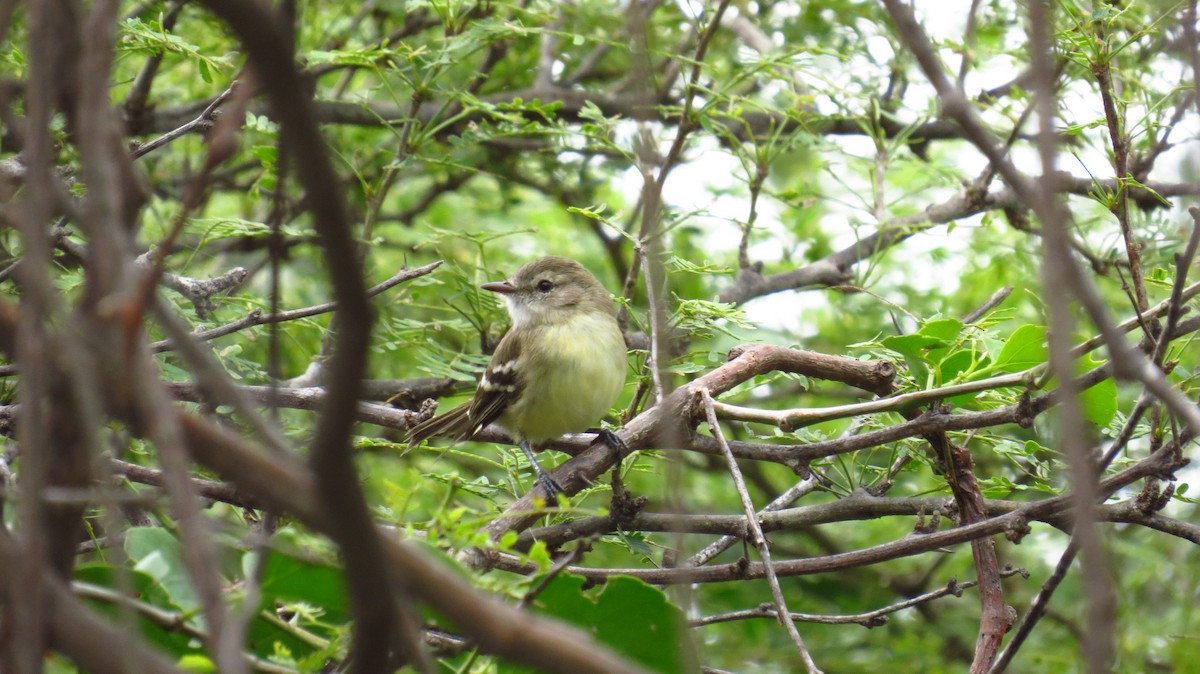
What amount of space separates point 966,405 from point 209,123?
247 cm

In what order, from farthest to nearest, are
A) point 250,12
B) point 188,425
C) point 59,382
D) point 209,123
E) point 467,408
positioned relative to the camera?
point 467,408 → point 209,123 → point 59,382 → point 188,425 → point 250,12

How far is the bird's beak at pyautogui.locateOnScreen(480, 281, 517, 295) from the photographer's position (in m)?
4.77

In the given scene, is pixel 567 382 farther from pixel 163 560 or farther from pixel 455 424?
pixel 163 560

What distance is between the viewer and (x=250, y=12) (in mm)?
999

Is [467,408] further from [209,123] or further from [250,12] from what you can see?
[250,12]

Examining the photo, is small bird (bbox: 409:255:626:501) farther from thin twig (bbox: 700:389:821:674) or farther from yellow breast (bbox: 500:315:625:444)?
thin twig (bbox: 700:389:821:674)

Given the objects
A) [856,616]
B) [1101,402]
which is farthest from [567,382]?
[1101,402]

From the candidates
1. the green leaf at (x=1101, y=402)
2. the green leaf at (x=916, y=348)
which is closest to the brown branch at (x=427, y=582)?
the green leaf at (x=916, y=348)

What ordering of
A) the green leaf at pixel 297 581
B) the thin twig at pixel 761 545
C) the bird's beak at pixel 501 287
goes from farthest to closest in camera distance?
the bird's beak at pixel 501 287 → the thin twig at pixel 761 545 → the green leaf at pixel 297 581

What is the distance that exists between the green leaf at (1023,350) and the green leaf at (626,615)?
148cm

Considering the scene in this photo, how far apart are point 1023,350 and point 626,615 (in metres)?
1.57

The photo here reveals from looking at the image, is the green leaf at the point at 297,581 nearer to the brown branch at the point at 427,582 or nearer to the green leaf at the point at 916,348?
the brown branch at the point at 427,582

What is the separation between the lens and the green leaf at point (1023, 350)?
306cm

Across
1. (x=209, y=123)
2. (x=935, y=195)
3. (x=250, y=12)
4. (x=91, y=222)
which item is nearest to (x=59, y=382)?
(x=91, y=222)
